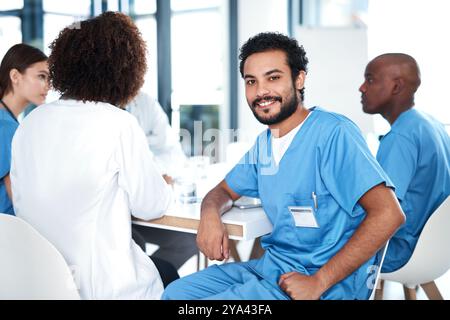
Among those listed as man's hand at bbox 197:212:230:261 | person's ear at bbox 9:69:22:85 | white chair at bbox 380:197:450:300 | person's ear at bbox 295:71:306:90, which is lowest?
white chair at bbox 380:197:450:300

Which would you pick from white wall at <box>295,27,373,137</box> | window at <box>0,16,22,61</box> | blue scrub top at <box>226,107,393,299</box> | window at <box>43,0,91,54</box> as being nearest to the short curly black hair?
blue scrub top at <box>226,107,393,299</box>

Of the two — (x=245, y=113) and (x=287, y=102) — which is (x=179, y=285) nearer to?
(x=287, y=102)

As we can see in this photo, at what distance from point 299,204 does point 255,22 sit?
345 cm

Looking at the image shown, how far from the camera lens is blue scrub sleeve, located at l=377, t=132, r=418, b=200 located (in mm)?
1528

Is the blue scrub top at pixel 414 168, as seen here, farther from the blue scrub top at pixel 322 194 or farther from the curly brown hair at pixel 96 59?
the curly brown hair at pixel 96 59

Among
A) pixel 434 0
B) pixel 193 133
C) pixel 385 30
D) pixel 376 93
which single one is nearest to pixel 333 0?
pixel 385 30

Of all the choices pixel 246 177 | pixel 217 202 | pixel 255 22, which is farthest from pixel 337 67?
pixel 217 202

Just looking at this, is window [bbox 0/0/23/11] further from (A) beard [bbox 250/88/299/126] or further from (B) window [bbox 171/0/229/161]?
(A) beard [bbox 250/88/299/126]

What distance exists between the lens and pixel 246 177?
56.2 inches

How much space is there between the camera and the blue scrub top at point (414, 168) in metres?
1.56

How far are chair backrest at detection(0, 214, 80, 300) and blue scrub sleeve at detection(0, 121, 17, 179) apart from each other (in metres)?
0.47

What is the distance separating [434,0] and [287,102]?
2778 mm
